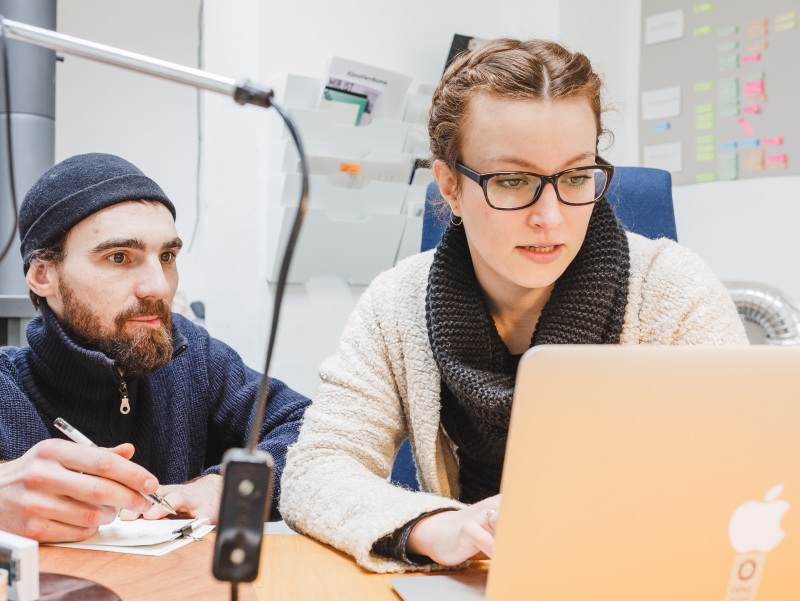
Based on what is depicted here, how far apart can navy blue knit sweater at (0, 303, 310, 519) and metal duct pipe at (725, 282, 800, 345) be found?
1.27 m

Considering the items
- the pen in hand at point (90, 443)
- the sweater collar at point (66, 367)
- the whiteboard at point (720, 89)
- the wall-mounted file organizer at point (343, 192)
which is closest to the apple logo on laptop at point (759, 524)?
the pen in hand at point (90, 443)

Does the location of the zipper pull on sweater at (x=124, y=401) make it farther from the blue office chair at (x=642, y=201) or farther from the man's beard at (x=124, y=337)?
the blue office chair at (x=642, y=201)

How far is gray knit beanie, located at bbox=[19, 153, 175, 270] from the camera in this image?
1157mm

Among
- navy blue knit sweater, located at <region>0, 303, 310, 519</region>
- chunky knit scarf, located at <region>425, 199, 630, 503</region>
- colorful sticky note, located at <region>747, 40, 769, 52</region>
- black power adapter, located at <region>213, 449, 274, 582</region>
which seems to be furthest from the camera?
colorful sticky note, located at <region>747, 40, 769, 52</region>

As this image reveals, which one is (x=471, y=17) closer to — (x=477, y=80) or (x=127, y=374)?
(x=477, y=80)

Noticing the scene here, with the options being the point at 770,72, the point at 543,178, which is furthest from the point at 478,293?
the point at 770,72

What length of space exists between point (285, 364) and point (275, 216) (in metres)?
0.40

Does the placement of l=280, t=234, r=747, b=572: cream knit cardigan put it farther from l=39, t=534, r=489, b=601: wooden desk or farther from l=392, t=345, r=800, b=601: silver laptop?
l=392, t=345, r=800, b=601: silver laptop

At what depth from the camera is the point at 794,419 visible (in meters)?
0.50

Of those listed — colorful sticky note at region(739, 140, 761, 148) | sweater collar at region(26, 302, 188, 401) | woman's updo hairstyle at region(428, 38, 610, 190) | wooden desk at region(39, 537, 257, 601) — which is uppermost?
colorful sticky note at region(739, 140, 761, 148)

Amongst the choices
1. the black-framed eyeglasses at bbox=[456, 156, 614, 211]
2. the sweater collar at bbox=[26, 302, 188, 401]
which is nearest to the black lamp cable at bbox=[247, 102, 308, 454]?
the black-framed eyeglasses at bbox=[456, 156, 614, 211]

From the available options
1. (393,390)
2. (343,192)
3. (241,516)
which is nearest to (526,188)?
(393,390)

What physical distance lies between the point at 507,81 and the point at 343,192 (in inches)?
42.8

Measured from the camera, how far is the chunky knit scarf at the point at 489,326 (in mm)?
993
